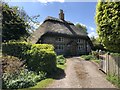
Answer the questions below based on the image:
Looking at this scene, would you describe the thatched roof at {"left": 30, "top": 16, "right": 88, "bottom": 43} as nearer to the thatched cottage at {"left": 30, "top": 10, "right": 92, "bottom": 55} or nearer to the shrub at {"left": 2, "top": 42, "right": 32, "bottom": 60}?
the thatched cottage at {"left": 30, "top": 10, "right": 92, "bottom": 55}

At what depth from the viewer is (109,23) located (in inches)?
536

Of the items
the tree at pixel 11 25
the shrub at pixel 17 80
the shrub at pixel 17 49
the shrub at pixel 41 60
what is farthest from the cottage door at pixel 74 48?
the shrub at pixel 17 80

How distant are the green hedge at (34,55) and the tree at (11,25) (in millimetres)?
6961

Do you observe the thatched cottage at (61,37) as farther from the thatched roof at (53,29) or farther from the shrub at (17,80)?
the shrub at (17,80)

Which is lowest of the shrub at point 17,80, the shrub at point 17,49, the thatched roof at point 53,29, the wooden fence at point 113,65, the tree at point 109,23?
the shrub at point 17,80

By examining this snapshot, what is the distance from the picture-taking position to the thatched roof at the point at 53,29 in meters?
40.3

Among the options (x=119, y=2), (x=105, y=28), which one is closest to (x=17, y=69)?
(x=105, y=28)

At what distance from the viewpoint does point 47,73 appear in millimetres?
17875

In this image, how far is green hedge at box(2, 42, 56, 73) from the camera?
17.9 metres

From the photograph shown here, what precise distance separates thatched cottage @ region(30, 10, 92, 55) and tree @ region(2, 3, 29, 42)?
10116 millimetres

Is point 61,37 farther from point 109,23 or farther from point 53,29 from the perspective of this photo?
point 109,23

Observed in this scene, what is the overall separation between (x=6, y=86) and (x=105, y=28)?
299 inches

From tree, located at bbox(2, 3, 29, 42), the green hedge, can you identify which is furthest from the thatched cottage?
the green hedge

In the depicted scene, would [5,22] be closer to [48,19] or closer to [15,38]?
[15,38]
